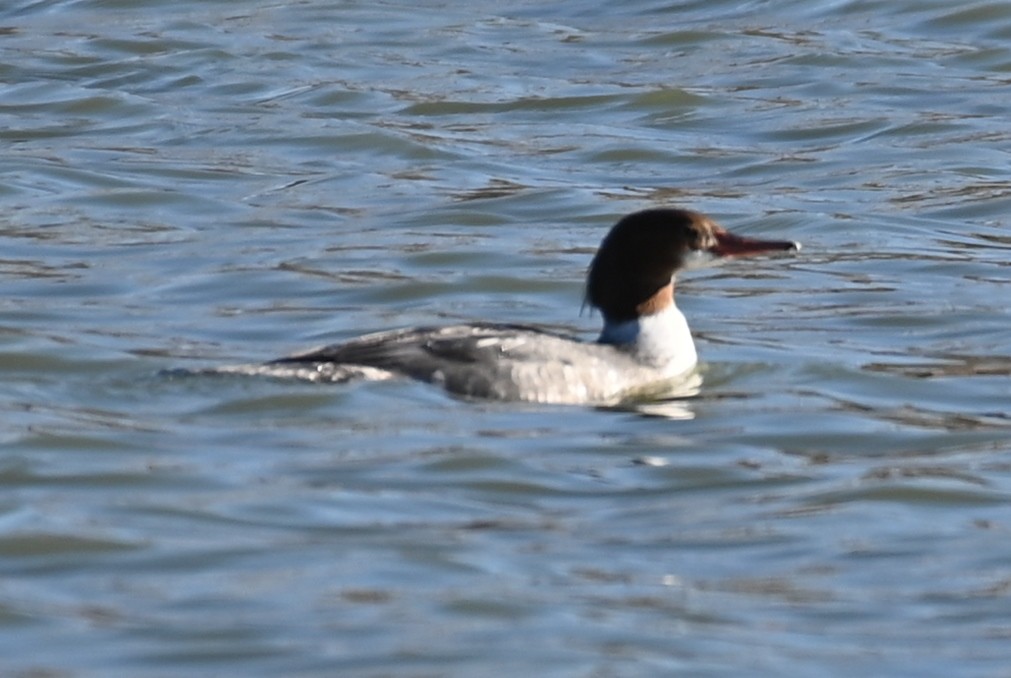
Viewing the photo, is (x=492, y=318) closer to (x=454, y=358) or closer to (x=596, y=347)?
(x=596, y=347)

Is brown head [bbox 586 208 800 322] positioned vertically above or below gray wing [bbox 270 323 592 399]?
above

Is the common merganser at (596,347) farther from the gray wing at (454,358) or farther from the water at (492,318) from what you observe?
the water at (492,318)

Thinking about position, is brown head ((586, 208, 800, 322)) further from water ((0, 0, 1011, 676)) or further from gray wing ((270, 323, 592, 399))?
gray wing ((270, 323, 592, 399))

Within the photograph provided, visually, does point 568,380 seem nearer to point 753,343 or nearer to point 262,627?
point 753,343

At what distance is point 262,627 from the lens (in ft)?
25.7

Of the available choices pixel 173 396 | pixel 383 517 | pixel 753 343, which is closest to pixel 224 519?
pixel 383 517

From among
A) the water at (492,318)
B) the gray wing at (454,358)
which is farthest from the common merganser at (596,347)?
the water at (492,318)

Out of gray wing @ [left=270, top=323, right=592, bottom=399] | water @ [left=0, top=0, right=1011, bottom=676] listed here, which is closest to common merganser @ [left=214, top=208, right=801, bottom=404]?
gray wing @ [left=270, top=323, right=592, bottom=399]

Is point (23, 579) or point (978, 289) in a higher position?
point (23, 579)

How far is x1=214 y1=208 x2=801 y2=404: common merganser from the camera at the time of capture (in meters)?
11.2

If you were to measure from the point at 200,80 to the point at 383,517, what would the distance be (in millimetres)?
11857

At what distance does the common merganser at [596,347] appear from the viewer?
11.2 m

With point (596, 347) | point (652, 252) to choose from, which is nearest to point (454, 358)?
point (596, 347)

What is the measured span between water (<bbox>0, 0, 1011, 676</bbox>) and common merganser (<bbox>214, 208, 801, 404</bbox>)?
144 mm
